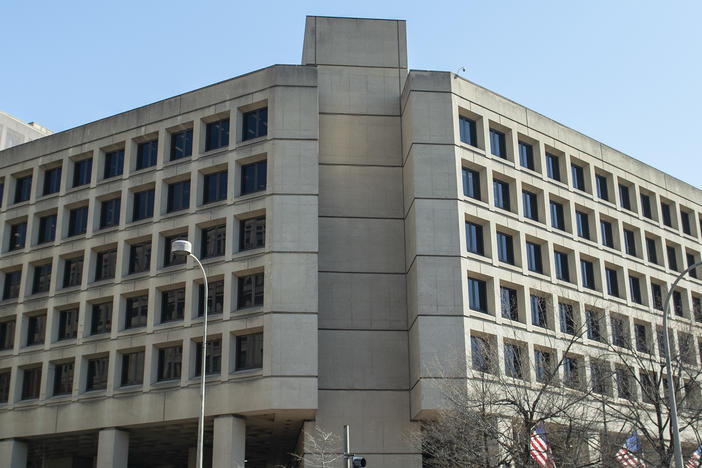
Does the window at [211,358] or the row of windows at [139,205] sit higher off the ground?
the row of windows at [139,205]

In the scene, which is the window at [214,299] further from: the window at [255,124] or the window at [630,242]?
the window at [630,242]

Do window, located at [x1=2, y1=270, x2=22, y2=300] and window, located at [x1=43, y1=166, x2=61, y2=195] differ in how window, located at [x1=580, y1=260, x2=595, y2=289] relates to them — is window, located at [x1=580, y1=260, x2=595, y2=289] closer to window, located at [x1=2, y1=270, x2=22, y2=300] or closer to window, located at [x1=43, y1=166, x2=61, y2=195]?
window, located at [x1=43, y1=166, x2=61, y2=195]

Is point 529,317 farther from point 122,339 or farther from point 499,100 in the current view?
point 122,339

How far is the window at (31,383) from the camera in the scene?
4491cm

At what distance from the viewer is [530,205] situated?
4559 centimetres

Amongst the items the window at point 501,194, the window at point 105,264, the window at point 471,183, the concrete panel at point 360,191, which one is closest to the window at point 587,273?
the window at point 501,194

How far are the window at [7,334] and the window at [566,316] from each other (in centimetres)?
2910

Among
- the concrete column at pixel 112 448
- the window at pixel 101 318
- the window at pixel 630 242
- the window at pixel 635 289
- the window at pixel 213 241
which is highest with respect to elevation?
the window at pixel 630 242

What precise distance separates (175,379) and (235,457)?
5.17 meters

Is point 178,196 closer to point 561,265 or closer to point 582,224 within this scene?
point 561,265

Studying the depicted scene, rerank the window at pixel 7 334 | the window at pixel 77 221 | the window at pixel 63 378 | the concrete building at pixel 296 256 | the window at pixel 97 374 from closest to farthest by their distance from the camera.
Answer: the concrete building at pixel 296 256
the window at pixel 97 374
the window at pixel 63 378
the window at pixel 7 334
the window at pixel 77 221

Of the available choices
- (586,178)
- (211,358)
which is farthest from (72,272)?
(586,178)

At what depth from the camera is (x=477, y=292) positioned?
41250mm

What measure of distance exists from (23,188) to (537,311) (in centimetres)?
3007
